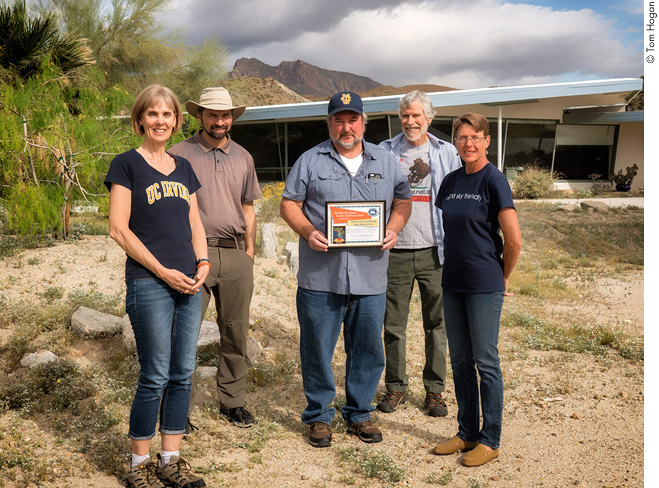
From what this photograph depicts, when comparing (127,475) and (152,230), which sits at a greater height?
(152,230)

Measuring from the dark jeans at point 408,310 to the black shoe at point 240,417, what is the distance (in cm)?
122

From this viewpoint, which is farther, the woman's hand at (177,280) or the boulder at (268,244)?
the boulder at (268,244)

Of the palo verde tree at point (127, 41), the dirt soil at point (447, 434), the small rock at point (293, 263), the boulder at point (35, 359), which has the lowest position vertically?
the dirt soil at point (447, 434)

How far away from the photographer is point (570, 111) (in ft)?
72.2

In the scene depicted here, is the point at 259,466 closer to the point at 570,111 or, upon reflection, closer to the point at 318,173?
the point at 318,173

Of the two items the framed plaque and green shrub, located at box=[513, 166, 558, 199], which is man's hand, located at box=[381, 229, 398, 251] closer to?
the framed plaque

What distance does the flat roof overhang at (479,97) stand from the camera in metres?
16.8

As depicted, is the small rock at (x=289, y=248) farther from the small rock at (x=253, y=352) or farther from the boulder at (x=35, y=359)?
the boulder at (x=35, y=359)

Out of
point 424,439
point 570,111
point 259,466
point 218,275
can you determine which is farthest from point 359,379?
point 570,111

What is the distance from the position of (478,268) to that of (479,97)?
52.1 feet

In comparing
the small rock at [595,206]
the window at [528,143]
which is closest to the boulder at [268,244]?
the small rock at [595,206]

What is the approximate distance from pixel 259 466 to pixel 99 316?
3.20 metres

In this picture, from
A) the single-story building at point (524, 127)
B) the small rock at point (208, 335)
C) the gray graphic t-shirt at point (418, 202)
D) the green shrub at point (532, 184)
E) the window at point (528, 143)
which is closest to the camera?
the gray graphic t-shirt at point (418, 202)

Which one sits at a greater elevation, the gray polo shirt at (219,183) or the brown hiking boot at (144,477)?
the gray polo shirt at (219,183)
